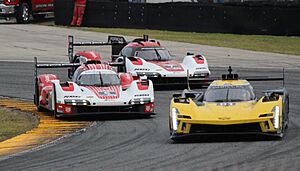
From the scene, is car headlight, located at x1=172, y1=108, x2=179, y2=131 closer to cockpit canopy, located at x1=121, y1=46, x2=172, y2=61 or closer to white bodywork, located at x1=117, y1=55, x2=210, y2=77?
white bodywork, located at x1=117, y1=55, x2=210, y2=77

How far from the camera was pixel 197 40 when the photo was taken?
4347 cm

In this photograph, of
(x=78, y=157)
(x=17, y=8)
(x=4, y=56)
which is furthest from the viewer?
(x=17, y=8)

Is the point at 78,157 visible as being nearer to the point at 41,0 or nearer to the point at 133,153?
the point at 133,153

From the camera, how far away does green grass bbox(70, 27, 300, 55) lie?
1599 inches

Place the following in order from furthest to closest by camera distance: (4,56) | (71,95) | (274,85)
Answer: (4,56) < (274,85) < (71,95)

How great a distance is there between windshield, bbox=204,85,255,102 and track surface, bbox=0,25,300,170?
0.96 m

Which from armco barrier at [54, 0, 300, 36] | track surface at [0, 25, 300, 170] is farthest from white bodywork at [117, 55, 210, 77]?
armco barrier at [54, 0, 300, 36]

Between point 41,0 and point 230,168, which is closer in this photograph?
point 230,168

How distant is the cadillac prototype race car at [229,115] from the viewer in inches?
639

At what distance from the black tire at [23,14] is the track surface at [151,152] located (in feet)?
99.1

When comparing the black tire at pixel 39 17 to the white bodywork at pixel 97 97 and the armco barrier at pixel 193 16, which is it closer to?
the armco barrier at pixel 193 16

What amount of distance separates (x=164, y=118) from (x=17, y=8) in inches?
1173

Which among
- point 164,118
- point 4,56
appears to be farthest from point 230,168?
point 4,56

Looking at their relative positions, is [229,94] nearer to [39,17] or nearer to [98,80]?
[98,80]
